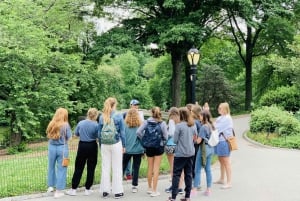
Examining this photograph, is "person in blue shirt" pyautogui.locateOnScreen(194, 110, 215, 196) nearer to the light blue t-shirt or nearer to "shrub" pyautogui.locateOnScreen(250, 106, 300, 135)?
the light blue t-shirt

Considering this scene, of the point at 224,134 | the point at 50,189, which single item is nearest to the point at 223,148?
the point at 224,134

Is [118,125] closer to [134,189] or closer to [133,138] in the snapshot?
[133,138]

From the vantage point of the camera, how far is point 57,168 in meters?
8.88

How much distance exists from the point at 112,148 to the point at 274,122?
1223 centimetres

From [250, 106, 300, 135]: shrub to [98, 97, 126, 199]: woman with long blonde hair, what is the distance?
38.3 ft

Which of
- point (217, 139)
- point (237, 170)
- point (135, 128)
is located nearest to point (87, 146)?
point (135, 128)

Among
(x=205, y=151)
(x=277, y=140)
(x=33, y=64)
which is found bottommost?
(x=277, y=140)

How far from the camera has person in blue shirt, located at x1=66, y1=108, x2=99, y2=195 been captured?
873 cm

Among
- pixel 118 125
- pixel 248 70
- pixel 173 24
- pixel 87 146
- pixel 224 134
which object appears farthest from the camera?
pixel 248 70

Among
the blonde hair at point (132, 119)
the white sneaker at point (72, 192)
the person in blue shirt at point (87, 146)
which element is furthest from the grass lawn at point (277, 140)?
the white sneaker at point (72, 192)

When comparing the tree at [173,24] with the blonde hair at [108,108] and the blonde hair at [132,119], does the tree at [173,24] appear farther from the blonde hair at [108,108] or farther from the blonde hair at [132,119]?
the blonde hair at [108,108]

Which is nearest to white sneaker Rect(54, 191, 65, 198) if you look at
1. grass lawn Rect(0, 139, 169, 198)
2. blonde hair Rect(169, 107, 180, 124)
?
grass lawn Rect(0, 139, 169, 198)

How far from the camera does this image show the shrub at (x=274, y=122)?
18.8 meters

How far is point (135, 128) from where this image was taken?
361 inches
